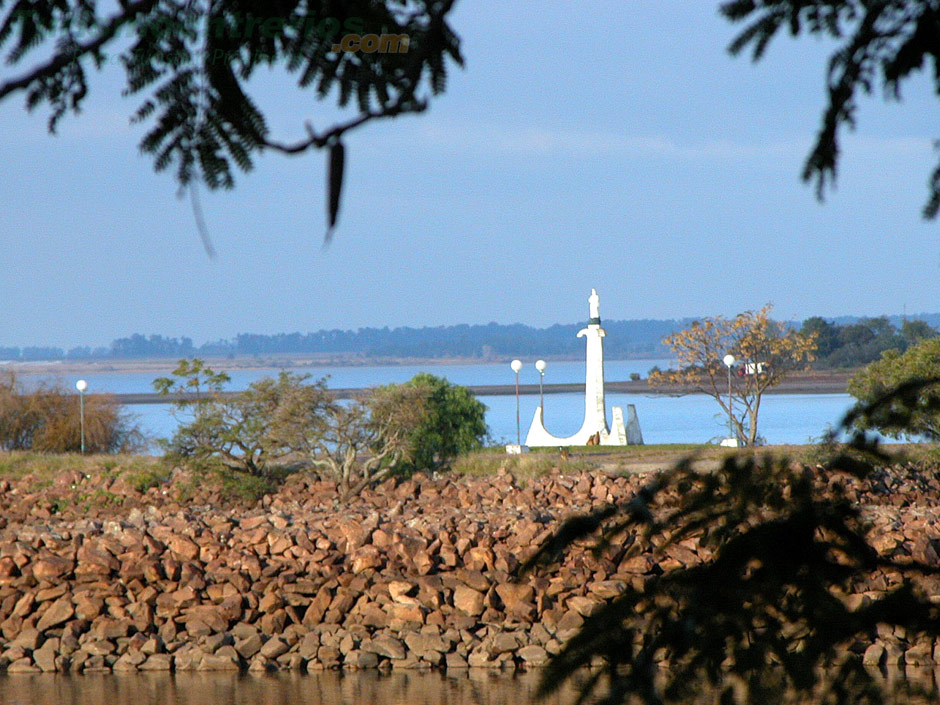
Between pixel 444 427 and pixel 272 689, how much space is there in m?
7.50

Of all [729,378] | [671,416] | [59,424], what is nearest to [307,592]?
[59,424]

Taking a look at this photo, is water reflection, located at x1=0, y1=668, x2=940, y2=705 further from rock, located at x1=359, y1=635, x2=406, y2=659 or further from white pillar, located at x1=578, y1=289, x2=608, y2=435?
white pillar, located at x1=578, y1=289, x2=608, y2=435

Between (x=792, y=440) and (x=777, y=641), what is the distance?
23.8m

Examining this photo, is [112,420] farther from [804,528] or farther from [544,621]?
[804,528]

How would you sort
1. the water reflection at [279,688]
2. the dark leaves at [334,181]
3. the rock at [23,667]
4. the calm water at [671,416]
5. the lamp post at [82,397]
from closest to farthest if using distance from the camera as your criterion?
the dark leaves at [334,181]
the water reflection at [279,688]
the rock at [23,667]
the lamp post at [82,397]
the calm water at [671,416]

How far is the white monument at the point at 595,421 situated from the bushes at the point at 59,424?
7.74 m

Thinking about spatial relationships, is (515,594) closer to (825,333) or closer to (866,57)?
(866,57)

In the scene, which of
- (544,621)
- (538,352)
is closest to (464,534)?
(544,621)

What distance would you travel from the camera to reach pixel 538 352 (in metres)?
96.7

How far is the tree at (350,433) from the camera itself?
16.3m

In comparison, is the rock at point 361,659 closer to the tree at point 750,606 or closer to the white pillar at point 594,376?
the tree at point 750,606

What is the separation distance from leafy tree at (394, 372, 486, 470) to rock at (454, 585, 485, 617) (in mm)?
4919

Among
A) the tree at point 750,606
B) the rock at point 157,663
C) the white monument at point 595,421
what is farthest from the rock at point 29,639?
the white monument at point 595,421

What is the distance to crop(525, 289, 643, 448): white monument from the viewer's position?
22141mm
